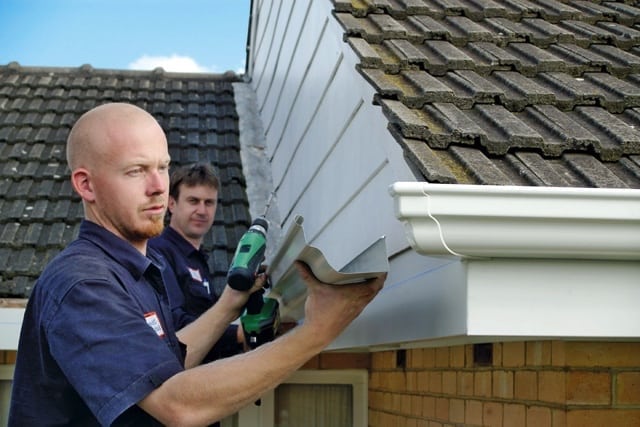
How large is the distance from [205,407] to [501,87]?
5.28 ft

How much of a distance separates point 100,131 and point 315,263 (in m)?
0.69

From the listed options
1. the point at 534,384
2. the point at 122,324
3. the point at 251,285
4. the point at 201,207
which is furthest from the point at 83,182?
the point at 201,207

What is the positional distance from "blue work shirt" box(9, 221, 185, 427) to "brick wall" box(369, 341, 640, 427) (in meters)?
1.09

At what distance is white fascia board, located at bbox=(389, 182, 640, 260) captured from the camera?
222 cm

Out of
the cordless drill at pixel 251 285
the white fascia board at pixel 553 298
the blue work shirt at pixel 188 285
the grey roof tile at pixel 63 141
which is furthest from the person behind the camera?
the grey roof tile at pixel 63 141

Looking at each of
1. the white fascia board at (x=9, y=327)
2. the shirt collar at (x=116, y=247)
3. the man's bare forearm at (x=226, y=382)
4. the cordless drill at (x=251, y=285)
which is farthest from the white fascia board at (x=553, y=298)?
the white fascia board at (x=9, y=327)

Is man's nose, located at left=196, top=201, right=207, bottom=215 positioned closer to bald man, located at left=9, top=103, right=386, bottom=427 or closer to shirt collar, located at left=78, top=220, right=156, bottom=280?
bald man, located at left=9, top=103, right=386, bottom=427

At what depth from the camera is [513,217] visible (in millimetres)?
2232

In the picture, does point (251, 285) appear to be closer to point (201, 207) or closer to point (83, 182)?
point (83, 182)

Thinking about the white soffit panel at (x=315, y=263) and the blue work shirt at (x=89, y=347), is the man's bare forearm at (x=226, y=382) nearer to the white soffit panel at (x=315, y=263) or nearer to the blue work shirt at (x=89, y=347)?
the blue work shirt at (x=89, y=347)

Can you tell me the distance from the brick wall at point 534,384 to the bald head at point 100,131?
4.39ft

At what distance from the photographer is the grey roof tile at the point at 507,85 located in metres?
2.66

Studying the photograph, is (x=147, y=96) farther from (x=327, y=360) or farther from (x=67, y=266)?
(x=67, y=266)

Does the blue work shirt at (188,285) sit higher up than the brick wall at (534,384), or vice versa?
the blue work shirt at (188,285)
